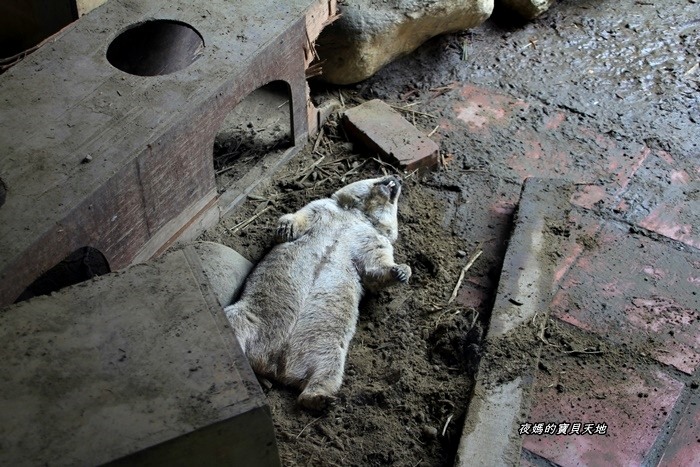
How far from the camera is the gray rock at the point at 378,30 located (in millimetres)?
5430

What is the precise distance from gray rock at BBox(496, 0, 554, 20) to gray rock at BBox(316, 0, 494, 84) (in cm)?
52

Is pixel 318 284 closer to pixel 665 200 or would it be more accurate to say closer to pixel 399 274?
pixel 399 274

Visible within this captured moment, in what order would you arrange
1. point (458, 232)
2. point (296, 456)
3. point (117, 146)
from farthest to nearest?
1. point (458, 232)
2. point (117, 146)
3. point (296, 456)

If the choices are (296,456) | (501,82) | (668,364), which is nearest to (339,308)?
(296,456)

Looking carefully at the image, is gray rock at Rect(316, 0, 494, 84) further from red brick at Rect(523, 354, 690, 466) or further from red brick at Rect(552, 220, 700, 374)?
red brick at Rect(523, 354, 690, 466)

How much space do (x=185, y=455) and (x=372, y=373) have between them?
1.62m

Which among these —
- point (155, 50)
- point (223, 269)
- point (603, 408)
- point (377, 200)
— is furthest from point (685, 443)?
point (155, 50)

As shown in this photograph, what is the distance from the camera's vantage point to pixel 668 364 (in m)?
4.13

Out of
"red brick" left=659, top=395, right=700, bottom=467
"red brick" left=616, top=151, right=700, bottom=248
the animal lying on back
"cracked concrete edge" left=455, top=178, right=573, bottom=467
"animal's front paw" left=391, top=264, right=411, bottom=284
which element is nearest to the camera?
"cracked concrete edge" left=455, top=178, right=573, bottom=467

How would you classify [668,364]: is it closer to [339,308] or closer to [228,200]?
[339,308]

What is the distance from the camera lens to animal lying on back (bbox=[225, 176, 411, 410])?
12.9ft

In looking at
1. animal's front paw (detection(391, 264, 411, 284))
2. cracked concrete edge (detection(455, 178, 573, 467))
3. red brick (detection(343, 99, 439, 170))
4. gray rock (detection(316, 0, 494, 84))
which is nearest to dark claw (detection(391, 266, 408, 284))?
animal's front paw (detection(391, 264, 411, 284))

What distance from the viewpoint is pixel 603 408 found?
3908 mm

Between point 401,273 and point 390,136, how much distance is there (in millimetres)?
1220
